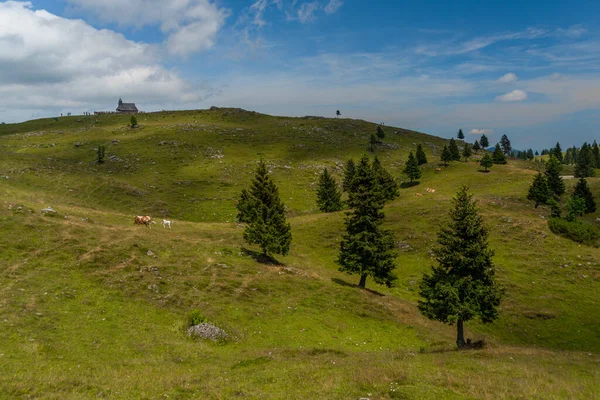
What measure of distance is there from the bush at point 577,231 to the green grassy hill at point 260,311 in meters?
2.96

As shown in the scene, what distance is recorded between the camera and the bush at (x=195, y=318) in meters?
30.0

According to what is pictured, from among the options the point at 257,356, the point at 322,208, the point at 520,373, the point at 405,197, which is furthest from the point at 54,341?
the point at 405,197

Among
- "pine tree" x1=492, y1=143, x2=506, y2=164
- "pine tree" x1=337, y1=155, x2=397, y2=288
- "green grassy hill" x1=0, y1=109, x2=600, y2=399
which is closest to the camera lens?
"green grassy hill" x1=0, y1=109, x2=600, y2=399

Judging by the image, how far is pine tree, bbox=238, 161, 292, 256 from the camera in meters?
51.2

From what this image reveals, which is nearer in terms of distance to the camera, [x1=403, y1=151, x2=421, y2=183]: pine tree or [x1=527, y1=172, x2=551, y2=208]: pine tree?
[x1=527, y1=172, x2=551, y2=208]: pine tree

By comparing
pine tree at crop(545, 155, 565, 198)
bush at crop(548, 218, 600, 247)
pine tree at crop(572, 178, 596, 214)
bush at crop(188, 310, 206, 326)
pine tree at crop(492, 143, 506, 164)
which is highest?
pine tree at crop(492, 143, 506, 164)

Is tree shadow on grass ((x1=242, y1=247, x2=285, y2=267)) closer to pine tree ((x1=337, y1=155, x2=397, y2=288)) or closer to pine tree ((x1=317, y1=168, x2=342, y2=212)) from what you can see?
pine tree ((x1=337, y1=155, x2=397, y2=288))

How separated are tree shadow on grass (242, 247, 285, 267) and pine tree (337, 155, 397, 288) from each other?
11.1 metres

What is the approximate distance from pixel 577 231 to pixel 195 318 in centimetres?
7687

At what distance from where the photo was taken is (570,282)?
55531mm

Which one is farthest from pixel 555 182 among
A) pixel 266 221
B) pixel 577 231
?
pixel 266 221

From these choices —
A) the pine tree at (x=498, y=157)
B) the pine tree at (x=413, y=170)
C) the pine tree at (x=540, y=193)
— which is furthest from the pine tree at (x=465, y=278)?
the pine tree at (x=498, y=157)

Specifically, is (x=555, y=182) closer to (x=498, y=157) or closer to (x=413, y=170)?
(x=413, y=170)

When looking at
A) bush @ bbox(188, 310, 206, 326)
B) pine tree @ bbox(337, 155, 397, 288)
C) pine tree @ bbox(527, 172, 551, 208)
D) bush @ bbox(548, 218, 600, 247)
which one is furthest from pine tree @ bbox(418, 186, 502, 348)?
pine tree @ bbox(527, 172, 551, 208)
